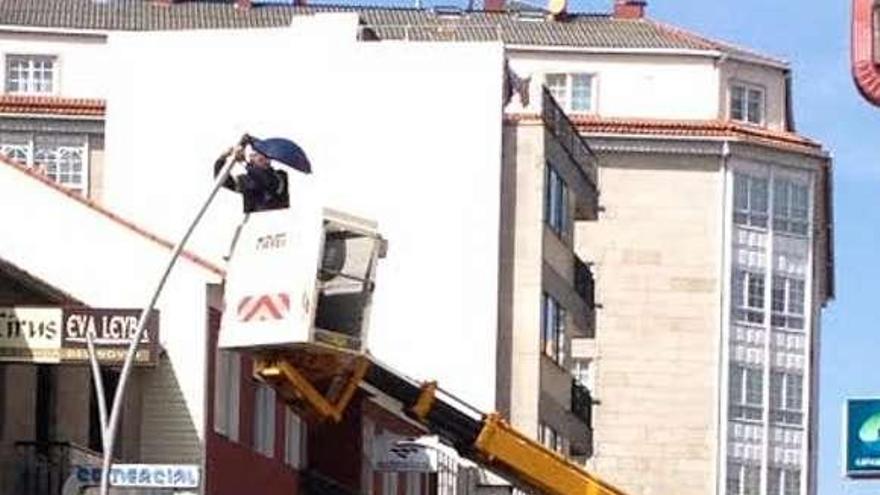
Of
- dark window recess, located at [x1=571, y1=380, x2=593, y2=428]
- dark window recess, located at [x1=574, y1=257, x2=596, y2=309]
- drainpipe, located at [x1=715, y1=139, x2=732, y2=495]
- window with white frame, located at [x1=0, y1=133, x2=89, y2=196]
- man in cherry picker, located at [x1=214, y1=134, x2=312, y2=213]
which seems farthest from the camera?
drainpipe, located at [x1=715, y1=139, x2=732, y2=495]

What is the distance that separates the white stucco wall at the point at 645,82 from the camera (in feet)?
413

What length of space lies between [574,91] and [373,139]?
1499 inches

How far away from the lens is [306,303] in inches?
2117

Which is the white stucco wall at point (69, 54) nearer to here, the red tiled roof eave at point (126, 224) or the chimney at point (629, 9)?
the chimney at point (629, 9)

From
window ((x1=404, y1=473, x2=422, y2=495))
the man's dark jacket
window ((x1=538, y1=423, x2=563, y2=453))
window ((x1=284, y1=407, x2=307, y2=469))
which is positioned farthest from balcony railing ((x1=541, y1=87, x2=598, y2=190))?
the man's dark jacket

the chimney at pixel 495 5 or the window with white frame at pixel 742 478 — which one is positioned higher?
the chimney at pixel 495 5

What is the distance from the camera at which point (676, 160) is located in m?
125

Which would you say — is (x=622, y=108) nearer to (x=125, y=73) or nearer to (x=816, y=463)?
(x=816, y=463)

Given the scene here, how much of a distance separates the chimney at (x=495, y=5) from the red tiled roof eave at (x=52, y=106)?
589 inches

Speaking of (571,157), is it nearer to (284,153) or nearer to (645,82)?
(645,82)

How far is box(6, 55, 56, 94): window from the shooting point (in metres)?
126

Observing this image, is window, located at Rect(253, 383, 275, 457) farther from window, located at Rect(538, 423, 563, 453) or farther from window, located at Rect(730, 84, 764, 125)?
window, located at Rect(730, 84, 764, 125)

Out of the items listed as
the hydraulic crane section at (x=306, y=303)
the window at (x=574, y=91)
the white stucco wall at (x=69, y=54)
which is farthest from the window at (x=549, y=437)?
the white stucco wall at (x=69, y=54)

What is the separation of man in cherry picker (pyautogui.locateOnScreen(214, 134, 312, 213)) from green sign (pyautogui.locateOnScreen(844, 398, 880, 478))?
15387 mm
